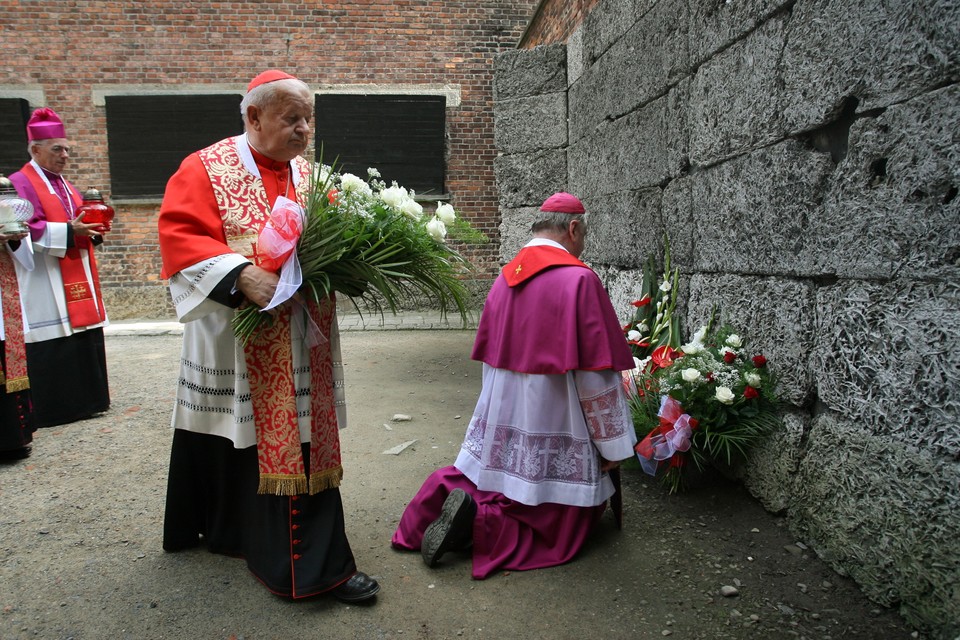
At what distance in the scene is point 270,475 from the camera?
2.54 meters

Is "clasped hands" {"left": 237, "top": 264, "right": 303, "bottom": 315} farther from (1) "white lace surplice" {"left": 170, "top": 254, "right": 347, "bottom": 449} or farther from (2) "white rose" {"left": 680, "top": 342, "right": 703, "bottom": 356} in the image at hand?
(2) "white rose" {"left": 680, "top": 342, "right": 703, "bottom": 356}

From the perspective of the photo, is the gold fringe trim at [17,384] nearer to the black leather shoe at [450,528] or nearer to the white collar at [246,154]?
the white collar at [246,154]

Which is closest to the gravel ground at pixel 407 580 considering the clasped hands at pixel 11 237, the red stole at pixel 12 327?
the red stole at pixel 12 327

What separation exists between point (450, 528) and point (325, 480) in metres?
0.57

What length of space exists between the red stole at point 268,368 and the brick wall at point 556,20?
417 cm

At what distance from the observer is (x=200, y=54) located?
33.3 ft

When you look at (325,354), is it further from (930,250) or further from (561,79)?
(561,79)

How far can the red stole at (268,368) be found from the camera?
8.23ft

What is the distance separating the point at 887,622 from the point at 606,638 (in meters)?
1.01


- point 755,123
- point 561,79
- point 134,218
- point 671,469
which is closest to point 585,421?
point 671,469

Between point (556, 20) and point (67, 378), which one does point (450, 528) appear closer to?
point (67, 378)

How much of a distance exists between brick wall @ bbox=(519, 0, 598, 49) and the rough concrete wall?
178cm

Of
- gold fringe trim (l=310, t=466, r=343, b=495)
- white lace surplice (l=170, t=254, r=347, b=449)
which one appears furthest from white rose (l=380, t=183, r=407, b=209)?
gold fringe trim (l=310, t=466, r=343, b=495)

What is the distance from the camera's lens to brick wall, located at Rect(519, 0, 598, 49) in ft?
19.8
